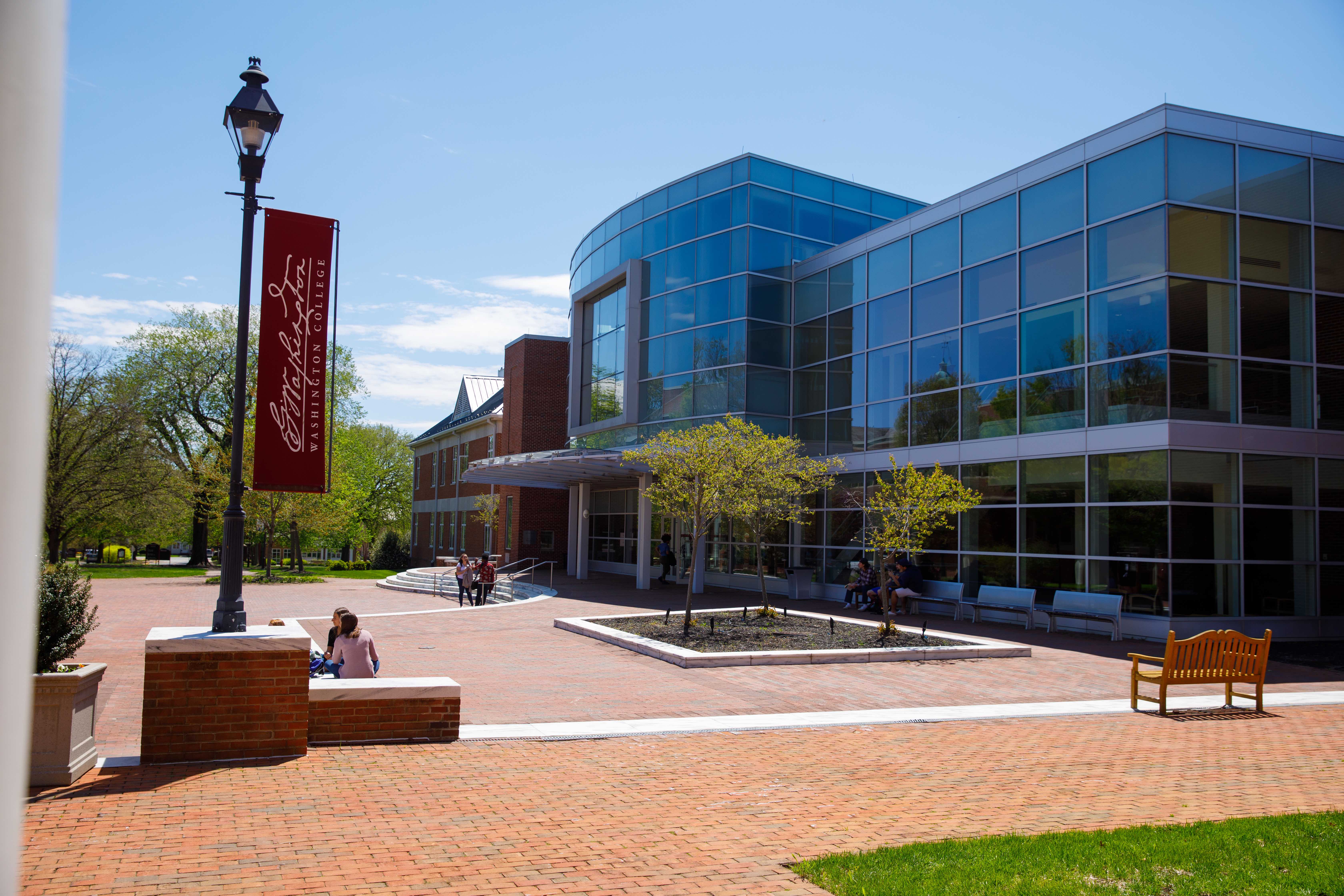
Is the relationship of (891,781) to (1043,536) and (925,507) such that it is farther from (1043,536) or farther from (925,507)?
(1043,536)

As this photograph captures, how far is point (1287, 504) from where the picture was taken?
1939 cm

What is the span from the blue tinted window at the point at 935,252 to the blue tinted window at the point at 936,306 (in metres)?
0.26

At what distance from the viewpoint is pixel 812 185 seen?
3052cm

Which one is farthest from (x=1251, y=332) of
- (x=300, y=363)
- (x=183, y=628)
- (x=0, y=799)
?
(x=0, y=799)

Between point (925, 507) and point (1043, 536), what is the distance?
4.46m

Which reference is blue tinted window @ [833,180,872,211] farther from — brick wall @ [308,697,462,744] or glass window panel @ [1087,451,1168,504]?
brick wall @ [308,697,462,744]

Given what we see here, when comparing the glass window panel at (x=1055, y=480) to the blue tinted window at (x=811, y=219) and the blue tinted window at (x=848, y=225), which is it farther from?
the blue tinted window at (x=848, y=225)

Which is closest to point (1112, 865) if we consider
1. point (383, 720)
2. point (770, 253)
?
point (383, 720)

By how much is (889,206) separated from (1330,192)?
1418cm

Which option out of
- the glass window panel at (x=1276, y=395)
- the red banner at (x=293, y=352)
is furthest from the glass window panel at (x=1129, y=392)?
the red banner at (x=293, y=352)

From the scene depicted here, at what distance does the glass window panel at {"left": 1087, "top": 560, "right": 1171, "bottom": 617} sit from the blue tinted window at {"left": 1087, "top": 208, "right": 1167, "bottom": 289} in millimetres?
5694

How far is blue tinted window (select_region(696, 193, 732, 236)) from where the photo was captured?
29672mm

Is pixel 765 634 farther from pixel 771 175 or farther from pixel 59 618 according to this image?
pixel 771 175

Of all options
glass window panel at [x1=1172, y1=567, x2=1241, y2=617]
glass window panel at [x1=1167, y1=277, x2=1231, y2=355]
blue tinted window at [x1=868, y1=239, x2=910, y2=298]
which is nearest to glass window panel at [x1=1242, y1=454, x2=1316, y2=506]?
glass window panel at [x1=1172, y1=567, x2=1241, y2=617]
